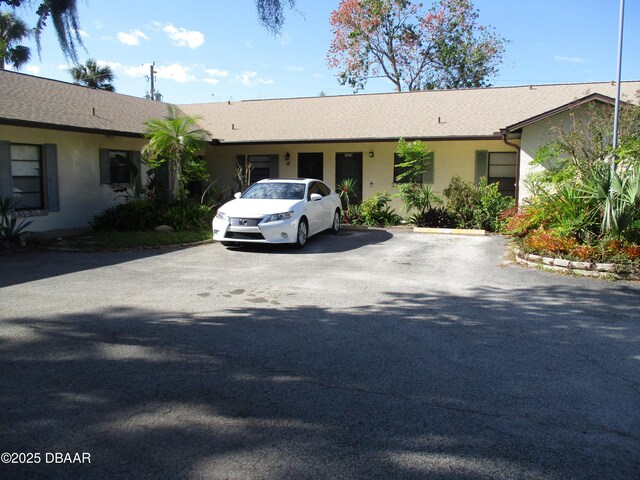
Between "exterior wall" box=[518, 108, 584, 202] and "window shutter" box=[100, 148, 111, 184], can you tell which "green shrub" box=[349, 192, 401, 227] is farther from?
"window shutter" box=[100, 148, 111, 184]

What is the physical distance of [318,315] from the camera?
643cm

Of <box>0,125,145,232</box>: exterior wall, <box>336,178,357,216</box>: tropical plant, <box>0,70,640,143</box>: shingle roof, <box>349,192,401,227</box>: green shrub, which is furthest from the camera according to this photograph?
<box>336,178,357,216</box>: tropical plant

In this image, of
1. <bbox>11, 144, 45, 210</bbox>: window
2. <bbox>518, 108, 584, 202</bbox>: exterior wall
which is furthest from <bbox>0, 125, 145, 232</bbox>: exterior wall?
<bbox>518, 108, 584, 202</bbox>: exterior wall

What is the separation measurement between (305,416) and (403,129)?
1516 cm

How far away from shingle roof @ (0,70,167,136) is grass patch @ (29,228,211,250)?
9.13 feet

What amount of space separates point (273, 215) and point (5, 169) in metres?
6.54

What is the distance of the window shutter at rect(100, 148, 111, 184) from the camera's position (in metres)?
15.5

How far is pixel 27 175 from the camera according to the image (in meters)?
13.3

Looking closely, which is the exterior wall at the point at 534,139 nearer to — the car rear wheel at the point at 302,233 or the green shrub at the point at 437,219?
the green shrub at the point at 437,219

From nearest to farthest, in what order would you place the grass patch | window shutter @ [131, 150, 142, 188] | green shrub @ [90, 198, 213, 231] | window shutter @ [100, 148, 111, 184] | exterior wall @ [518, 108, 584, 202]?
the grass patch, exterior wall @ [518, 108, 584, 202], green shrub @ [90, 198, 213, 231], window shutter @ [100, 148, 111, 184], window shutter @ [131, 150, 142, 188]

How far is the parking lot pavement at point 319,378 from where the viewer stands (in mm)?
3215

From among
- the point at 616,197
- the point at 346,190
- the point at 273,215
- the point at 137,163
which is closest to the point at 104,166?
the point at 137,163

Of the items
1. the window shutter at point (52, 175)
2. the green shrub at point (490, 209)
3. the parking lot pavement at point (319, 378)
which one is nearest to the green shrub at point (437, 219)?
the green shrub at point (490, 209)

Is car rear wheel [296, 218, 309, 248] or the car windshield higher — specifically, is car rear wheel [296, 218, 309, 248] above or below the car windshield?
below
